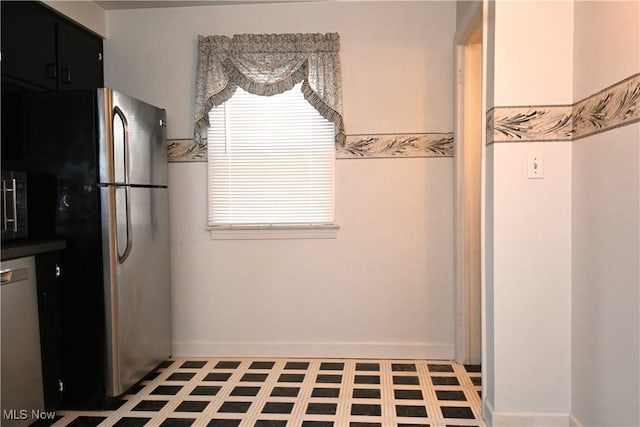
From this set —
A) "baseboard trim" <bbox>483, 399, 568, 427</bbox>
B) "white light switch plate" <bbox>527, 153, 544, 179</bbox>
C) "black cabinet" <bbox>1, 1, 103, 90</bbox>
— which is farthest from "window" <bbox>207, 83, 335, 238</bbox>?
"baseboard trim" <bbox>483, 399, 568, 427</bbox>

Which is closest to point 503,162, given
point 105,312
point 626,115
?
point 626,115

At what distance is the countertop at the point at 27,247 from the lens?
224 centimetres

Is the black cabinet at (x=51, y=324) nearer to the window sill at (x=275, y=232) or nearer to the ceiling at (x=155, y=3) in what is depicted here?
the window sill at (x=275, y=232)

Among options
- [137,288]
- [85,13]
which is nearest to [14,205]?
[137,288]

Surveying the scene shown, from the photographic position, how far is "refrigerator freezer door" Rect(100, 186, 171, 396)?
105 inches

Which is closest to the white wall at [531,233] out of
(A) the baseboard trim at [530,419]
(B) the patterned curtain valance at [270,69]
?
(A) the baseboard trim at [530,419]

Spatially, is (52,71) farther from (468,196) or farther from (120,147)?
(468,196)

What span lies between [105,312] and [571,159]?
2484mm

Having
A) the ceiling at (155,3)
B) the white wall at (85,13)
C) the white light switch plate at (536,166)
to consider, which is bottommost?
the white light switch plate at (536,166)

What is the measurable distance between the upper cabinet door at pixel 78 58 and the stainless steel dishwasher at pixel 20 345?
1276 mm

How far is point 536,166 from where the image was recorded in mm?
2318

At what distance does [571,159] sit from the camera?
230cm

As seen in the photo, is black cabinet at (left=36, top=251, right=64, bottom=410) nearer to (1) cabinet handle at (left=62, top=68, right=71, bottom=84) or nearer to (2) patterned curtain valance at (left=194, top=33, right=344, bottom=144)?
(1) cabinet handle at (left=62, top=68, right=71, bottom=84)

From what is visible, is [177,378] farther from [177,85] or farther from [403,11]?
[403,11]
